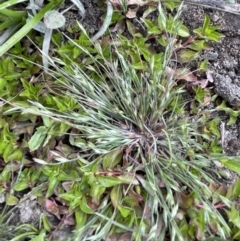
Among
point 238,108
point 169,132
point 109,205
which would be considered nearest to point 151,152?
point 169,132

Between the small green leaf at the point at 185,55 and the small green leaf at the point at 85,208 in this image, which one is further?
the small green leaf at the point at 185,55

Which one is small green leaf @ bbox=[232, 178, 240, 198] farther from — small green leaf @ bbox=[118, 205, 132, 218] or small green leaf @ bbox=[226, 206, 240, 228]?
small green leaf @ bbox=[118, 205, 132, 218]

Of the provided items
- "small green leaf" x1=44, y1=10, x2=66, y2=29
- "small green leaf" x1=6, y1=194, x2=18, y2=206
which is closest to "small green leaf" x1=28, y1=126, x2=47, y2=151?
"small green leaf" x1=6, y1=194, x2=18, y2=206

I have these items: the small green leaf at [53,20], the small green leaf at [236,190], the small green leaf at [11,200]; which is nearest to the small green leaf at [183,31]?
the small green leaf at [53,20]

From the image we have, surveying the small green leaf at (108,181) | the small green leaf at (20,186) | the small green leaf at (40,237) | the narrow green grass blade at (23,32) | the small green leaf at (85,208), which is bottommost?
the small green leaf at (40,237)

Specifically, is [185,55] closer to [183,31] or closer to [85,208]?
[183,31]

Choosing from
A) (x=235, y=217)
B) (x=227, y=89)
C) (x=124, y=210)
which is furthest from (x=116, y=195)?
(x=227, y=89)

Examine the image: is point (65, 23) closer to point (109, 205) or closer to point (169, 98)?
point (169, 98)

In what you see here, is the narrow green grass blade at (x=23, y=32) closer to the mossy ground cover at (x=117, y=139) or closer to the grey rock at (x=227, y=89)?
the mossy ground cover at (x=117, y=139)
